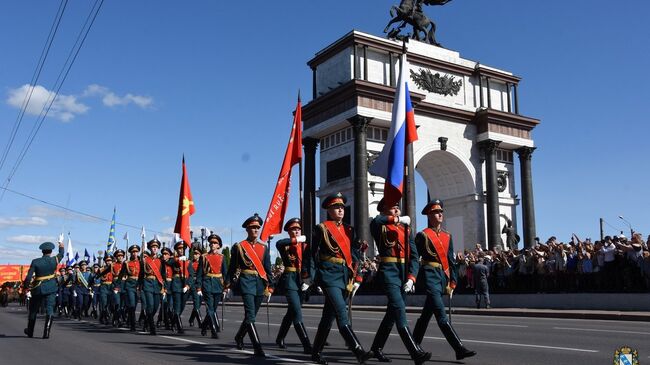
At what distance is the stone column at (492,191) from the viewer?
41000 millimetres

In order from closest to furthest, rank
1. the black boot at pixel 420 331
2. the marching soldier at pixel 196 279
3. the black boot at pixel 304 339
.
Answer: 1. the black boot at pixel 420 331
2. the black boot at pixel 304 339
3. the marching soldier at pixel 196 279

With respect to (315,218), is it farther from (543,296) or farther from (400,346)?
(400,346)

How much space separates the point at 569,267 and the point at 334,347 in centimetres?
1357

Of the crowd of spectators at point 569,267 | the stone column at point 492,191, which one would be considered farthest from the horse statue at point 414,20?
the crowd of spectators at point 569,267

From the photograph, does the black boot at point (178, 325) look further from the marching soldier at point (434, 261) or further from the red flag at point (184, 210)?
the marching soldier at point (434, 261)

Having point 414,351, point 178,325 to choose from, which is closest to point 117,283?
point 178,325

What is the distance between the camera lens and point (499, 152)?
44.5 m

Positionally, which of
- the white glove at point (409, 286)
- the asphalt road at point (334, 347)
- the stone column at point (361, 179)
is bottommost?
the asphalt road at point (334, 347)

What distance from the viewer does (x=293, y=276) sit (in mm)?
10602

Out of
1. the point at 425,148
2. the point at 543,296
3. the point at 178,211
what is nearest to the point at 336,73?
the point at 425,148

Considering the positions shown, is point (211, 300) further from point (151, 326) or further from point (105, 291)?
point (105, 291)

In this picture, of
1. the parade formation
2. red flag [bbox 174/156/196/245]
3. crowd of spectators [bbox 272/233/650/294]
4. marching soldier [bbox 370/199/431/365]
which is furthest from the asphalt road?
crowd of spectators [bbox 272/233/650/294]

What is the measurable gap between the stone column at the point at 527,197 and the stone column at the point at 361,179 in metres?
11.4

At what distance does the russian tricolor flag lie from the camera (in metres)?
9.13
